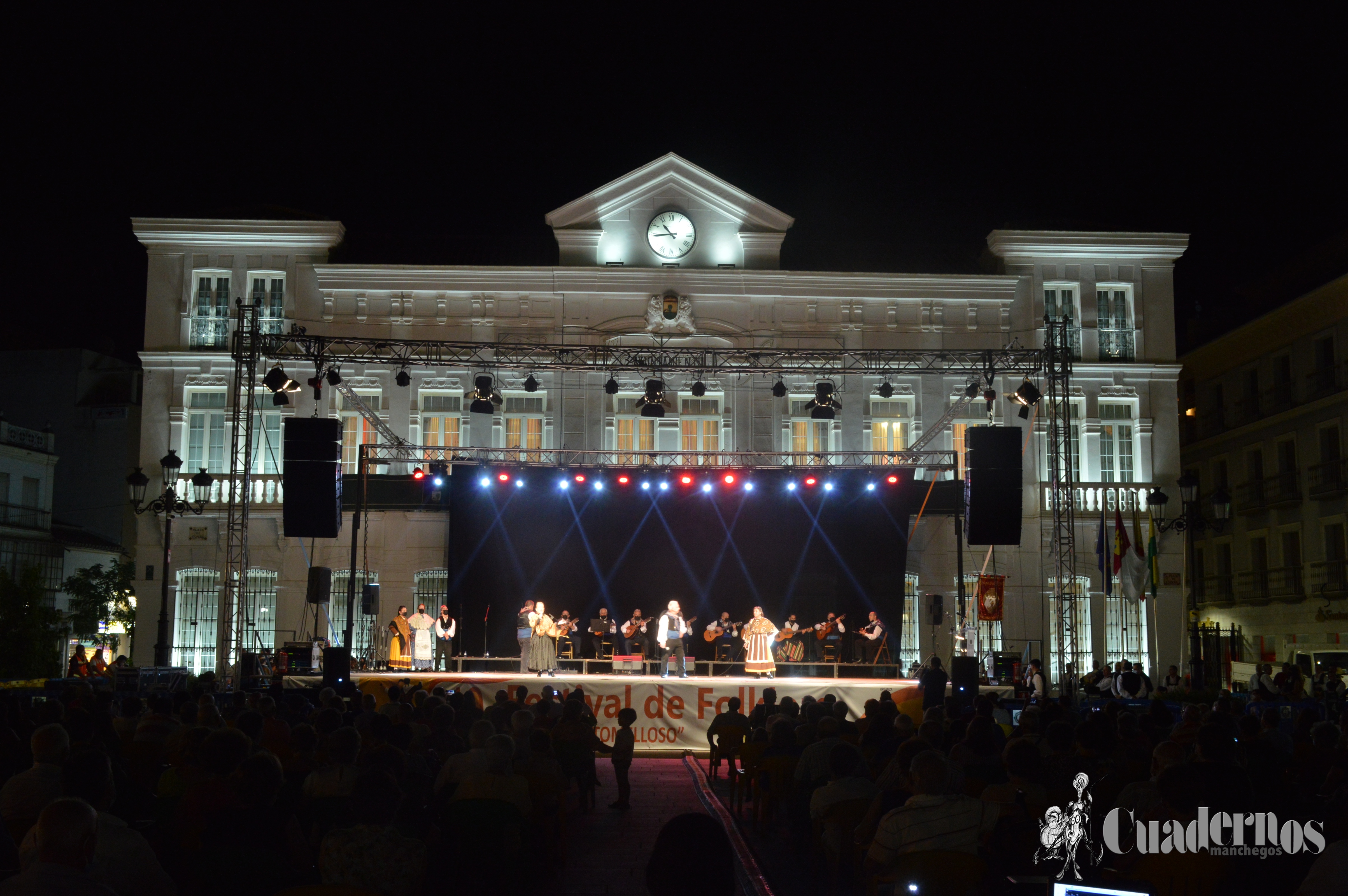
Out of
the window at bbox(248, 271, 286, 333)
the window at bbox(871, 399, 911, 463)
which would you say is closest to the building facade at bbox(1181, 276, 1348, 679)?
the window at bbox(871, 399, 911, 463)

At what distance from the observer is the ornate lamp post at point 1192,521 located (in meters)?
20.0

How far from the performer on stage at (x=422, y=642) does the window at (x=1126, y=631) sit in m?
14.4

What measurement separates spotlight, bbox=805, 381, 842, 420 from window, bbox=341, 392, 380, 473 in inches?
380

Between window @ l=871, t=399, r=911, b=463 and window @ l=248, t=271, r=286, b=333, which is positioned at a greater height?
window @ l=248, t=271, r=286, b=333

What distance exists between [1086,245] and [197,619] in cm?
2135

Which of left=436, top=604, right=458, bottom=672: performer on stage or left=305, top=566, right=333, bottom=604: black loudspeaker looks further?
left=436, top=604, right=458, bottom=672: performer on stage

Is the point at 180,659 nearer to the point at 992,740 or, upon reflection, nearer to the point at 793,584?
the point at 793,584

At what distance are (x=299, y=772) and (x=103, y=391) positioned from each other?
33295 mm

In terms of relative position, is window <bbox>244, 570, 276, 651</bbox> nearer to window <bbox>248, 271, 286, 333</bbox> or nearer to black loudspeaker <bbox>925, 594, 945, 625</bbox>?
window <bbox>248, 271, 286, 333</bbox>

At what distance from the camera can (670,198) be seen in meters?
25.6

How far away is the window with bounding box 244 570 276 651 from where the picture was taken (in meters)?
24.5

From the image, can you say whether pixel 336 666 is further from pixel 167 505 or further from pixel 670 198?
pixel 670 198

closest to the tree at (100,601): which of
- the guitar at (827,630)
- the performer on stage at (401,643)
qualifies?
the performer on stage at (401,643)

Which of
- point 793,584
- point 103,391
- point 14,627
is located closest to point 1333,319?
point 793,584
